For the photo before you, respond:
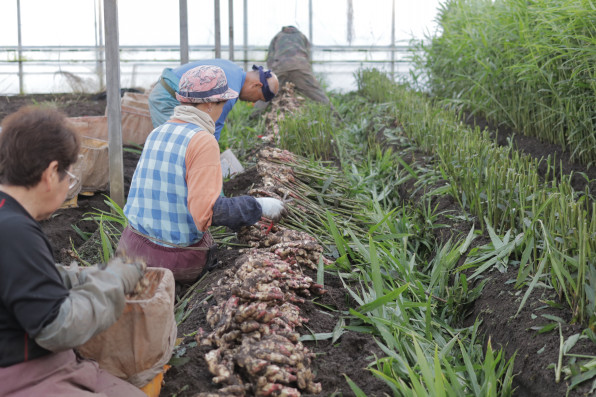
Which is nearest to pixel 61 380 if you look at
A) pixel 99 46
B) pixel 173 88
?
pixel 173 88

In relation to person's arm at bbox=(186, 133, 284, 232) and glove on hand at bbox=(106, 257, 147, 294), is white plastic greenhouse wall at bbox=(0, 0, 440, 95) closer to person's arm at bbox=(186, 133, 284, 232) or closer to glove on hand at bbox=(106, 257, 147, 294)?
person's arm at bbox=(186, 133, 284, 232)

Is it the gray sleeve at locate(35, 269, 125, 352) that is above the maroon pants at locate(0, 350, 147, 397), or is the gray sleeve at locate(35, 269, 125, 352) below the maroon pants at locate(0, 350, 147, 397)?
above

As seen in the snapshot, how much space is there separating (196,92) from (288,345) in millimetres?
1267

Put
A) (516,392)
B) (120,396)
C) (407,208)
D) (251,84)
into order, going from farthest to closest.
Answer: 1. (251,84)
2. (407,208)
3. (516,392)
4. (120,396)

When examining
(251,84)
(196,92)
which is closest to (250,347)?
(196,92)

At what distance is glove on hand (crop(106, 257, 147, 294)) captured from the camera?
1.57 metres

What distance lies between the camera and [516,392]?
197 cm

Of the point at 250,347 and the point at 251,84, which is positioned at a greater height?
the point at 251,84

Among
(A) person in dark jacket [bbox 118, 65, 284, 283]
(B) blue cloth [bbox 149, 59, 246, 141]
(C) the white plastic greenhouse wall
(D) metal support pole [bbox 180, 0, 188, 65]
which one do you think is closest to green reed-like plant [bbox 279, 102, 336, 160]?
(B) blue cloth [bbox 149, 59, 246, 141]

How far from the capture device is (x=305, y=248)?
2586mm

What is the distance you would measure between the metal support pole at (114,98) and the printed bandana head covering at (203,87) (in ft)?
3.61

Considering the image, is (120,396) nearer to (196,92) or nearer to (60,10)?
(196,92)

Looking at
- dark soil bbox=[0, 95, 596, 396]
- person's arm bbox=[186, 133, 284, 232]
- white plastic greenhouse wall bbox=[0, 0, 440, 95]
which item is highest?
white plastic greenhouse wall bbox=[0, 0, 440, 95]

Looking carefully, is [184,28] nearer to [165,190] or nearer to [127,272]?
[165,190]
